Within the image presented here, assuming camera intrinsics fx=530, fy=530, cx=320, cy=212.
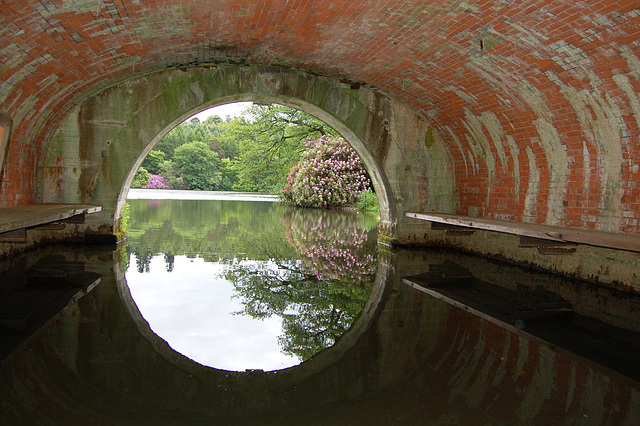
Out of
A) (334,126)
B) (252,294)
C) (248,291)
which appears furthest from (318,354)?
(334,126)

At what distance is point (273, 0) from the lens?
5680mm

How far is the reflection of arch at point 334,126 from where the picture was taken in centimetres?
904

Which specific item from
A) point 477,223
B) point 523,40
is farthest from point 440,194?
point 523,40

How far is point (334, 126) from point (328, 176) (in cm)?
1171

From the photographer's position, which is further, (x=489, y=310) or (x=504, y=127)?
(x=504, y=127)

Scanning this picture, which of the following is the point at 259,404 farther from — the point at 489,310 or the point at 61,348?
the point at 489,310

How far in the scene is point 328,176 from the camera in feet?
71.8

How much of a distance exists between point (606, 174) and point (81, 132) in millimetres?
7675

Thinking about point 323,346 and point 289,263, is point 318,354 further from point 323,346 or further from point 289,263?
point 289,263

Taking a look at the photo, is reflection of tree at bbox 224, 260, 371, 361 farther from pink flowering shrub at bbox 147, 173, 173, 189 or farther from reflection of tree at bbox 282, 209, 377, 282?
pink flowering shrub at bbox 147, 173, 173, 189

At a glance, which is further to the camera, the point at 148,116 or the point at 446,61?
the point at 148,116

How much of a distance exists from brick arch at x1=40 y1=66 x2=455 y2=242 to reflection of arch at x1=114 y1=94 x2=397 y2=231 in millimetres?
36

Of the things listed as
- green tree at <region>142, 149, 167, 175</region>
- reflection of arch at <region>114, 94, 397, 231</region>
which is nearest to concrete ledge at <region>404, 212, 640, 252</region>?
reflection of arch at <region>114, 94, 397, 231</region>

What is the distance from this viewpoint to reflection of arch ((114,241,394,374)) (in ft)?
11.3
